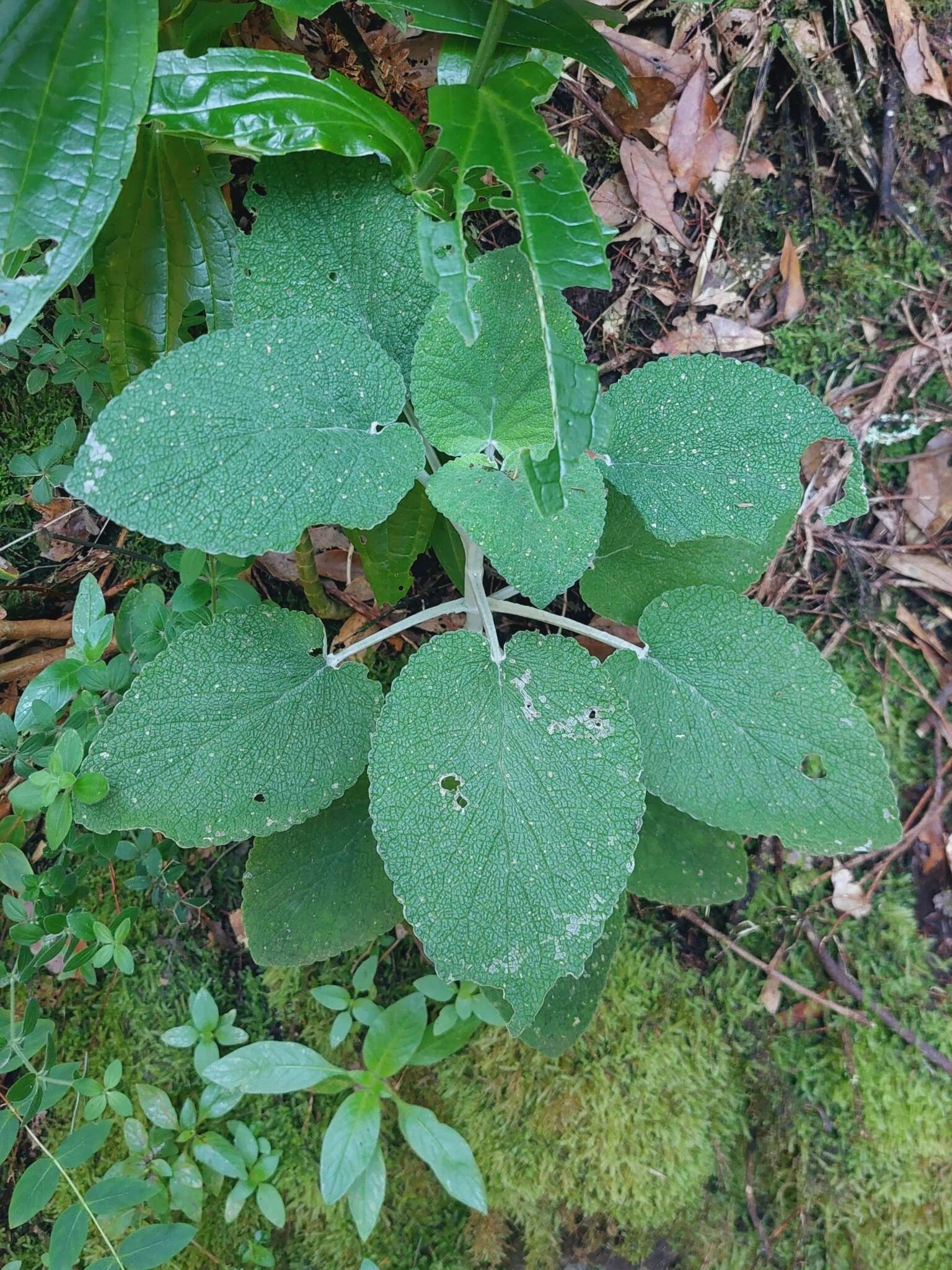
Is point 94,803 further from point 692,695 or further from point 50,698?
point 692,695

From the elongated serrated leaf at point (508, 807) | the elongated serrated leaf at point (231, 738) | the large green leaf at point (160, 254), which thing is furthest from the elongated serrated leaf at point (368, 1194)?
the large green leaf at point (160, 254)

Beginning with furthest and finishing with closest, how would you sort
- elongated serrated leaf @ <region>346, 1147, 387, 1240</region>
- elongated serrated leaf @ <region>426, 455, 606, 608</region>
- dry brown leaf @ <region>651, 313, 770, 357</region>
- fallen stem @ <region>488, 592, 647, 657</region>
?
1. dry brown leaf @ <region>651, 313, 770, 357</region>
2. elongated serrated leaf @ <region>346, 1147, 387, 1240</region>
3. fallen stem @ <region>488, 592, 647, 657</region>
4. elongated serrated leaf @ <region>426, 455, 606, 608</region>

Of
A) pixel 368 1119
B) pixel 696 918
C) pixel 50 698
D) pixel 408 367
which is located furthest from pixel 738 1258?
pixel 408 367

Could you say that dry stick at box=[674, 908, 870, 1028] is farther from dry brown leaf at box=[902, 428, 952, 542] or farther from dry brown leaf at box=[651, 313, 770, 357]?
dry brown leaf at box=[651, 313, 770, 357]

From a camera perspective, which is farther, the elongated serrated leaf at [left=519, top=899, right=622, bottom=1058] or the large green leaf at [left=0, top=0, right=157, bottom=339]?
the elongated serrated leaf at [left=519, top=899, right=622, bottom=1058]

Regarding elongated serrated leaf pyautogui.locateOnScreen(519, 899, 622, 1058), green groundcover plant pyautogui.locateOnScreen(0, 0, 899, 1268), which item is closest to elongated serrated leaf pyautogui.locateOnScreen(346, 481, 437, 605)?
green groundcover plant pyautogui.locateOnScreen(0, 0, 899, 1268)

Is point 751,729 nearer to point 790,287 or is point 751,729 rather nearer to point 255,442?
point 255,442

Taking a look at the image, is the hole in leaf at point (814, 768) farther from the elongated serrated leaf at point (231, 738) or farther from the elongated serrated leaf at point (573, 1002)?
the elongated serrated leaf at point (231, 738)
